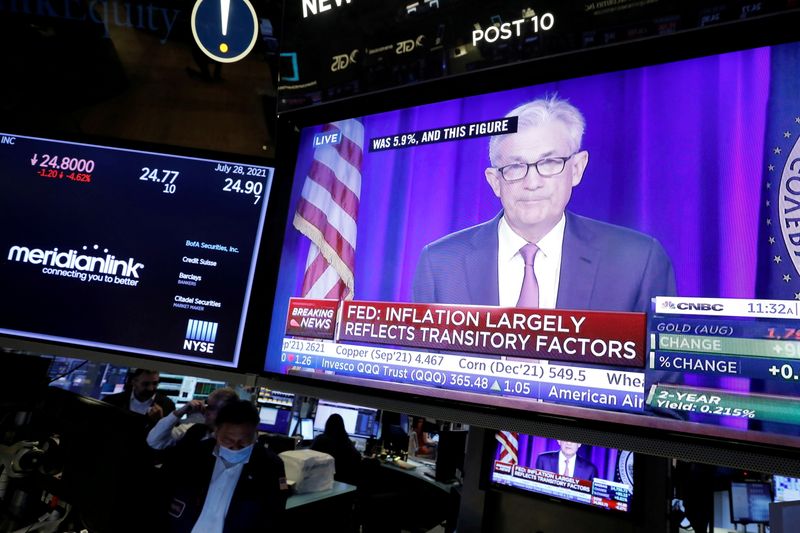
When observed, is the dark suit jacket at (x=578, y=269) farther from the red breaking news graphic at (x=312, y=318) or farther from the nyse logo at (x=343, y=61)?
the nyse logo at (x=343, y=61)

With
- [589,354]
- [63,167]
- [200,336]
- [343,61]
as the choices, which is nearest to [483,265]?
[589,354]

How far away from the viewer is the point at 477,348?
4.76ft

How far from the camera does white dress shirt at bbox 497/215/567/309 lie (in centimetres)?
140

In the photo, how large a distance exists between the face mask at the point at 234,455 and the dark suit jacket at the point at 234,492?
0.03 metres

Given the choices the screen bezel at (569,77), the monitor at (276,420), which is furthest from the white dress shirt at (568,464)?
the monitor at (276,420)

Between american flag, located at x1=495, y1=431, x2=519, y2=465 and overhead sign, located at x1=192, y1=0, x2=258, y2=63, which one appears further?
overhead sign, located at x1=192, y1=0, x2=258, y2=63

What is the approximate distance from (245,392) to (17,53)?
13.5 feet

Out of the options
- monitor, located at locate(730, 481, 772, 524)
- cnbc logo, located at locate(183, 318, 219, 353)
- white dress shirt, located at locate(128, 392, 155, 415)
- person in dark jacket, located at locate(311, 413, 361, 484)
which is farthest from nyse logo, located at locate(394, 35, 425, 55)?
person in dark jacket, located at locate(311, 413, 361, 484)

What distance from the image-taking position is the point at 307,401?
593 centimetres

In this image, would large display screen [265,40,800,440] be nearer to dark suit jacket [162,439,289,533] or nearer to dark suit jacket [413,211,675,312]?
dark suit jacket [413,211,675,312]

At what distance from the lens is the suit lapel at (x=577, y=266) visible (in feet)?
4.43

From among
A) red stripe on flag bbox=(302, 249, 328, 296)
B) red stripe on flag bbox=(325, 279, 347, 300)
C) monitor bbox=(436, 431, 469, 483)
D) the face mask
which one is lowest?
monitor bbox=(436, 431, 469, 483)

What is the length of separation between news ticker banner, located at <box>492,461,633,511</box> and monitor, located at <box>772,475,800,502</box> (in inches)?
96.8

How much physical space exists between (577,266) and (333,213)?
0.94 metres
